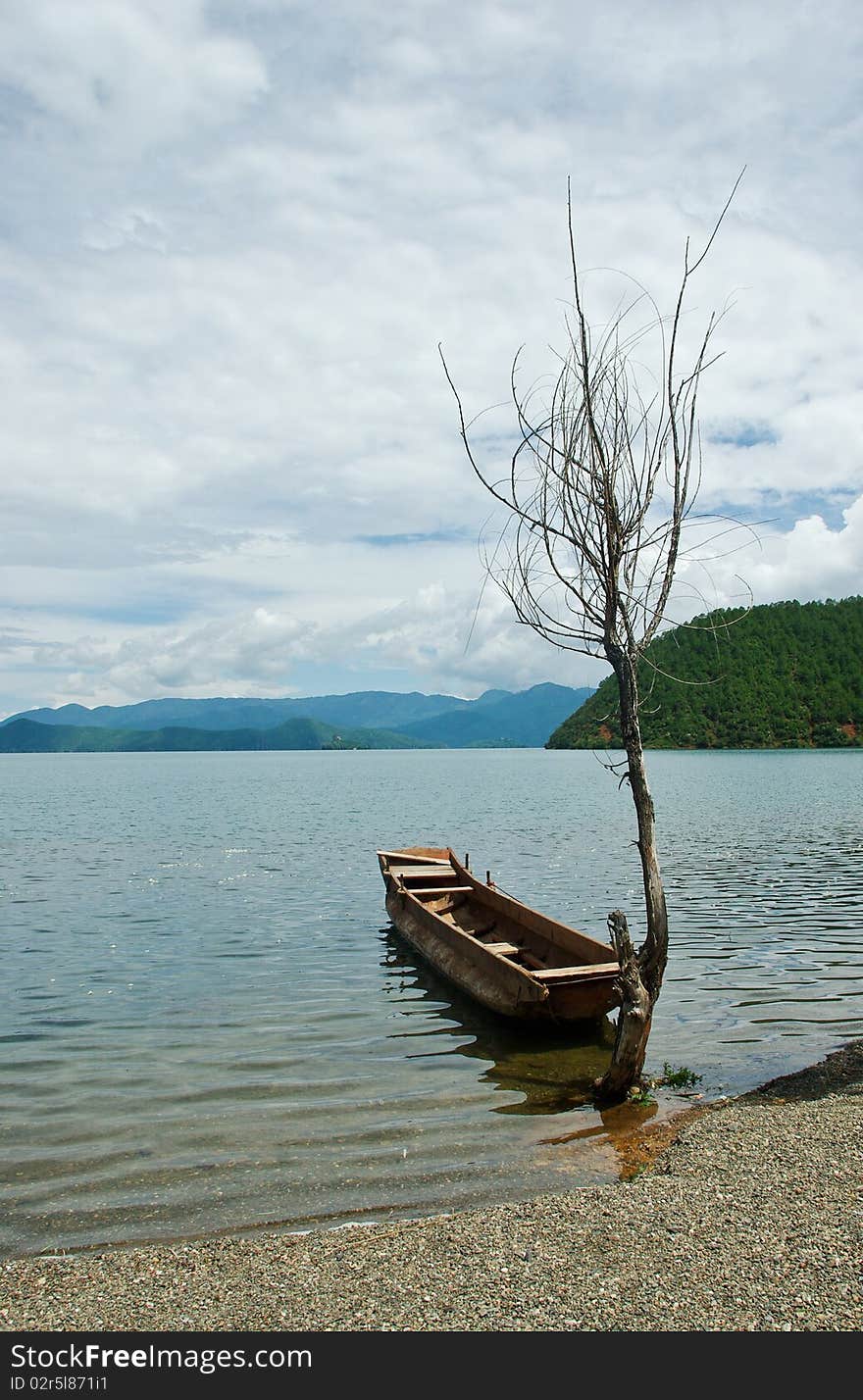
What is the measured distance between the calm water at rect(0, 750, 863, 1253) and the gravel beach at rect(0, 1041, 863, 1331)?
0.97 metres

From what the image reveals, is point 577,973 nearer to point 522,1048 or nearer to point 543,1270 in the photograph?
point 522,1048

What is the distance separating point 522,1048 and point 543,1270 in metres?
7.29

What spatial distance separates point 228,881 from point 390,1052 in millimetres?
18689

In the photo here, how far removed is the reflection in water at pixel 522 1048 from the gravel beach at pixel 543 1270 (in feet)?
9.26

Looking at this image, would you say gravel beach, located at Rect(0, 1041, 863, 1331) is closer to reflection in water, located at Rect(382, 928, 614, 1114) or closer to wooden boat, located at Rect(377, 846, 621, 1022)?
reflection in water, located at Rect(382, 928, 614, 1114)

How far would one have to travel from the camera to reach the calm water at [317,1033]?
880 centimetres

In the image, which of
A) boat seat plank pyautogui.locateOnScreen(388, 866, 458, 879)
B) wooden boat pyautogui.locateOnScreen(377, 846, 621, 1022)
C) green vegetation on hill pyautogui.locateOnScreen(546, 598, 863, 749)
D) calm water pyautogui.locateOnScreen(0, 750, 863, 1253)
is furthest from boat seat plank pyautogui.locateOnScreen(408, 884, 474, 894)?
green vegetation on hill pyautogui.locateOnScreen(546, 598, 863, 749)

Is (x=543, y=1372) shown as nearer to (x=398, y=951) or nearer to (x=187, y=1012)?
(x=187, y=1012)

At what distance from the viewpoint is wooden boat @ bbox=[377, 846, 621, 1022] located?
42.0 ft

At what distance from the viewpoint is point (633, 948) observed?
33.8 ft

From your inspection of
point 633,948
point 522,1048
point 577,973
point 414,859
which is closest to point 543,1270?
point 633,948

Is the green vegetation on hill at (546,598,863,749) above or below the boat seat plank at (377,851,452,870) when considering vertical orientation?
above

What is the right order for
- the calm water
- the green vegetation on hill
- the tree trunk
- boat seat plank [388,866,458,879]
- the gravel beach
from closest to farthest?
the gravel beach < the calm water < the tree trunk < boat seat plank [388,866,458,879] < the green vegetation on hill

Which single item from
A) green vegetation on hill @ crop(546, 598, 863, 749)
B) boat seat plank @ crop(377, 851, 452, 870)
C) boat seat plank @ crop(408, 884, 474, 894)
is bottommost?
boat seat plank @ crop(408, 884, 474, 894)
